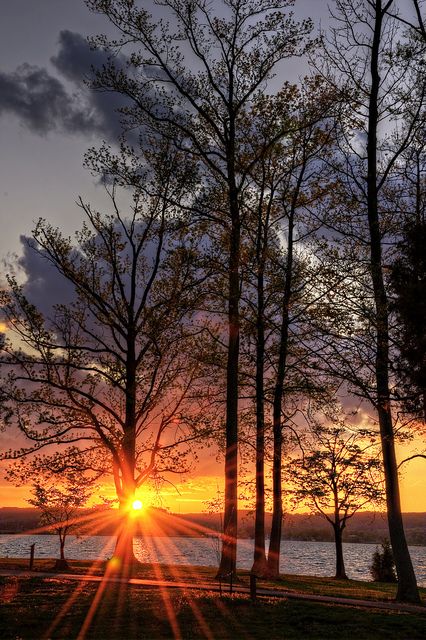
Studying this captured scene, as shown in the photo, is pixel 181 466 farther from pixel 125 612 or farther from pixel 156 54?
pixel 156 54

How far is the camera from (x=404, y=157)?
2077cm

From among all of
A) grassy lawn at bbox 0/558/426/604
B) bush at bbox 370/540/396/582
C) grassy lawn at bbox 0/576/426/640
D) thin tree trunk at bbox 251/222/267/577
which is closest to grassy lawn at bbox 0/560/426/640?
grassy lawn at bbox 0/576/426/640

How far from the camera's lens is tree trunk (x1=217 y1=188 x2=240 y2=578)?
20484mm

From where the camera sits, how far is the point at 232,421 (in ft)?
72.1

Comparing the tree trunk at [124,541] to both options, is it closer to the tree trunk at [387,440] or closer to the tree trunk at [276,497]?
the tree trunk at [276,497]

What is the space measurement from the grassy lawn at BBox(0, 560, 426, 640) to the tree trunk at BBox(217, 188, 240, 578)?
11.7 ft

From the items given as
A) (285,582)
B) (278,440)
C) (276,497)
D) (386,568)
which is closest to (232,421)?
(278,440)

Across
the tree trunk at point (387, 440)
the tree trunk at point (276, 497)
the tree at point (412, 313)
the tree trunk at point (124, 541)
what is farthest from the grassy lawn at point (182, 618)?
the tree trunk at point (276, 497)

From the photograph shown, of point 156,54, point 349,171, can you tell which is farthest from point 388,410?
point 156,54

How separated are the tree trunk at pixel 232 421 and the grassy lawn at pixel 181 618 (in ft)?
11.7

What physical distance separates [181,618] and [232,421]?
930 centimetres

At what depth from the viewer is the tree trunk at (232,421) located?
2048 cm

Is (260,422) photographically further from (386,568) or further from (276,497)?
(386,568)

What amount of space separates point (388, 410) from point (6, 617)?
38.8 feet
